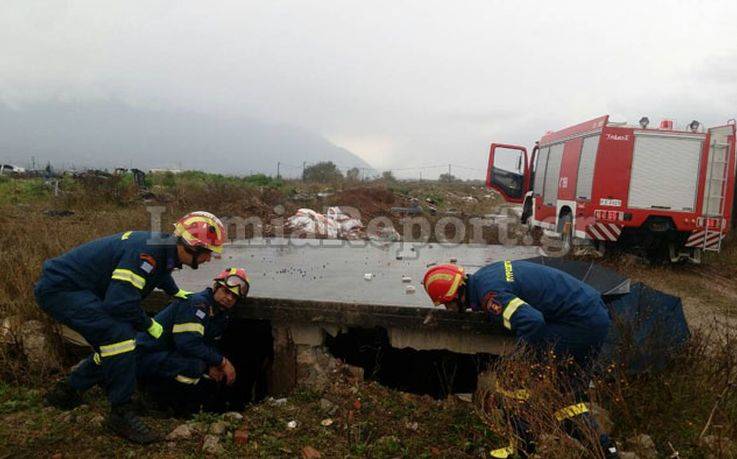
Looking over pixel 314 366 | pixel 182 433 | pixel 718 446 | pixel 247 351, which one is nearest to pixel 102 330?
pixel 182 433

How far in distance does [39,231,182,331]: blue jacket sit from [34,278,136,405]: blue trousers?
0.18 feet

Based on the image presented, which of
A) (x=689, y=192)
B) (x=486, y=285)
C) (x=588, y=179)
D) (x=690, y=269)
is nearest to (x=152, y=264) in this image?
(x=486, y=285)

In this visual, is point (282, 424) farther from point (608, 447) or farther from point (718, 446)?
point (718, 446)

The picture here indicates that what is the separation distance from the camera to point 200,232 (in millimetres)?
3695

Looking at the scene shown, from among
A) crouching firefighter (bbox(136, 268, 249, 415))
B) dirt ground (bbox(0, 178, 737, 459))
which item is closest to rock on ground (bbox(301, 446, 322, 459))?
dirt ground (bbox(0, 178, 737, 459))

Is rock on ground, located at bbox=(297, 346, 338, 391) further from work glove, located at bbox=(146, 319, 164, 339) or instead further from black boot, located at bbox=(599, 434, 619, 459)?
black boot, located at bbox=(599, 434, 619, 459)

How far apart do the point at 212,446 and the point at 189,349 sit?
837 millimetres

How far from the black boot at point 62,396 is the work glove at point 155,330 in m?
0.61

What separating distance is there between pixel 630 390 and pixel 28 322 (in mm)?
4578

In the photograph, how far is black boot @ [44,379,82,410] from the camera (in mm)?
3781

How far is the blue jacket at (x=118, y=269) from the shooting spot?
3.45 m

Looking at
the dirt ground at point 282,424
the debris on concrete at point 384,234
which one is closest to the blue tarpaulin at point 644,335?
the dirt ground at point 282,424

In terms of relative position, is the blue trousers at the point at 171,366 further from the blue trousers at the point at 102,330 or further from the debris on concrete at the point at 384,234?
the debris on concrete at the point at 384,234

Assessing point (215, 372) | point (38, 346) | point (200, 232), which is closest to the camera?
point (200, 232)
